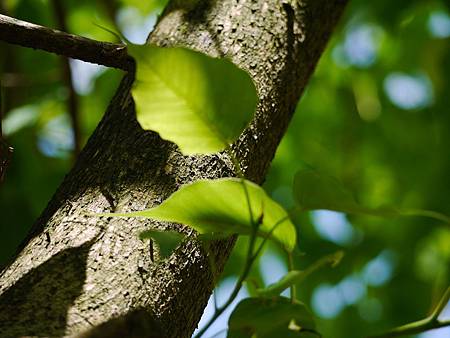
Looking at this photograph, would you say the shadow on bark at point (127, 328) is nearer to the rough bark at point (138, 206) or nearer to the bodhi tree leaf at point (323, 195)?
the rough bark at point (138, 206)

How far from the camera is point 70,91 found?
2205 millimetres

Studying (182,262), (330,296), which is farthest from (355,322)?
(182,262)

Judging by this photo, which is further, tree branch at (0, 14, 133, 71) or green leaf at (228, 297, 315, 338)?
tree branch at (0, 14, 133, 71)

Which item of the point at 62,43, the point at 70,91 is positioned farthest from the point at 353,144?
the point at 62,43

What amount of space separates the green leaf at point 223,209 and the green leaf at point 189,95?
44mm

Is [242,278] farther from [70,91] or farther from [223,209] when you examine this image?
[70,91]

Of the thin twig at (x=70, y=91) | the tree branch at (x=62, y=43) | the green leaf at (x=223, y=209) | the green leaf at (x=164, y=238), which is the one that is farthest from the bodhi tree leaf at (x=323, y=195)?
the thin twig at (x=70, y=91)

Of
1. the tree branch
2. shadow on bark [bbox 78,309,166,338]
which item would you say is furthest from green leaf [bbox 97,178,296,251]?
the tree branch

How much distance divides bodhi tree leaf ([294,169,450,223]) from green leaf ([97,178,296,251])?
2cm

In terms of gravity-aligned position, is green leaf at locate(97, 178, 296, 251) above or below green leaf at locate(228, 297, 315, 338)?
above

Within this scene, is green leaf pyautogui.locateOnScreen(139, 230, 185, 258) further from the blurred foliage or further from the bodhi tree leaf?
the blurred foliage

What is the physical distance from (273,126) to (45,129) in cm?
180

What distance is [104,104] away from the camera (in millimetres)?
2822

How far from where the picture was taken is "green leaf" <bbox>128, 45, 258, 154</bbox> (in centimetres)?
72
